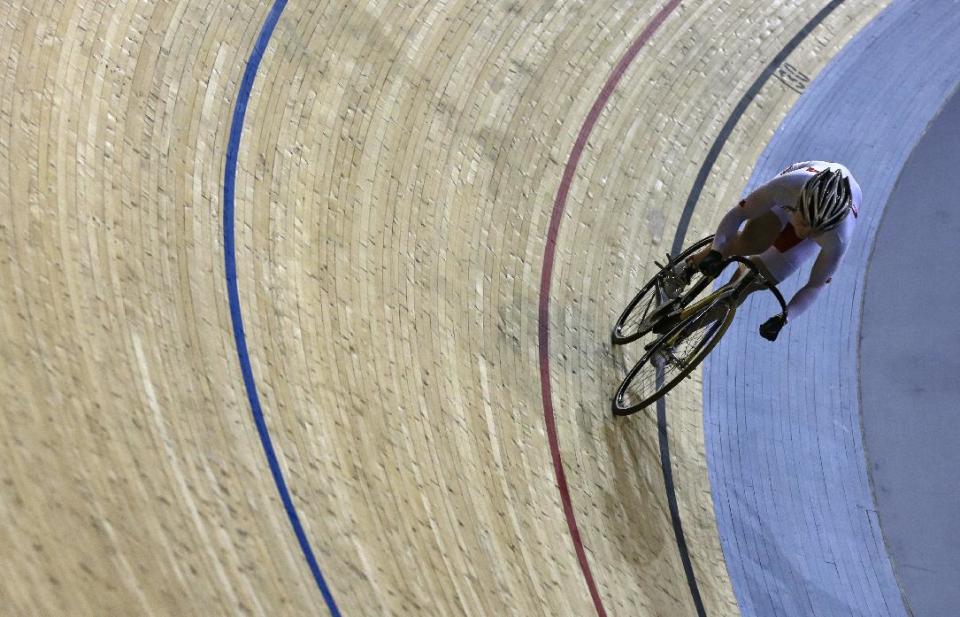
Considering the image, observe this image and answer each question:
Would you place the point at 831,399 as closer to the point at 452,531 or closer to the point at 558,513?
the point at 558,513

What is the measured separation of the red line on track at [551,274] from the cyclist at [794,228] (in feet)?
2.41

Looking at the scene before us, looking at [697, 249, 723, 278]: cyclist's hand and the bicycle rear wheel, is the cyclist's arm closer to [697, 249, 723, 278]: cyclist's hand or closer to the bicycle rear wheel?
[697, 249, 723, 278]: cyclist's hand

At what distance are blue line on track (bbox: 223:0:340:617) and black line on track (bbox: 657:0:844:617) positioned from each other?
161 centimetres

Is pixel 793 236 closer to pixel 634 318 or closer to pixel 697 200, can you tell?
pixel 634 318

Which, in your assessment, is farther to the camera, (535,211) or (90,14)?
(535,211)

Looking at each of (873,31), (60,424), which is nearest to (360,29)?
(60,424)

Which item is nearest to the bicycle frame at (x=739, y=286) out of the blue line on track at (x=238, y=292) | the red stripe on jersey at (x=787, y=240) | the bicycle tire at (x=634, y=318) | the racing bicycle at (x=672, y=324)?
the racing bicycle at (x=672, y=324)

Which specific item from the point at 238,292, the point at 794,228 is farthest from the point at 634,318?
the point at 238,292

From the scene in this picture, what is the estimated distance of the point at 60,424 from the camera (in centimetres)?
273

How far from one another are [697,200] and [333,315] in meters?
2.33

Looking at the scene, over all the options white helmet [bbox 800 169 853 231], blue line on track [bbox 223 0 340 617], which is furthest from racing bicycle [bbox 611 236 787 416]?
blue line on track [bbox 223 0 340 617]

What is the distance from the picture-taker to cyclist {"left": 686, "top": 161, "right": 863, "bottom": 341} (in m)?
3.11

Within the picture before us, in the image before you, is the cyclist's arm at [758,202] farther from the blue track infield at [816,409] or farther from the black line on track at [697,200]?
the blue track infield at [816,409]

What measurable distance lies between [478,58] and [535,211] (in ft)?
3.04
